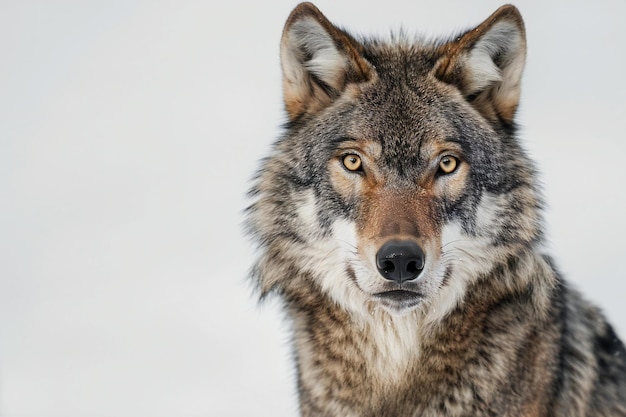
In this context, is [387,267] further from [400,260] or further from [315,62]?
[315,62]

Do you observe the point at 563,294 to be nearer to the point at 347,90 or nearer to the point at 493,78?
the point at 493,78

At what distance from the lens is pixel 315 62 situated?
4555 mm

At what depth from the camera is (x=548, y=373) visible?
4.02m

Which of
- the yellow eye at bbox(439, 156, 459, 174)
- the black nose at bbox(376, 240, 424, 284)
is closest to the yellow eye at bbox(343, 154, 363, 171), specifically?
the yellow eye at bbox(439, 156, 459, 174)

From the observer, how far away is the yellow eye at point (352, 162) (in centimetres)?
414

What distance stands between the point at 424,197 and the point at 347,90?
33.6 inches

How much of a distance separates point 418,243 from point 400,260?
123mm

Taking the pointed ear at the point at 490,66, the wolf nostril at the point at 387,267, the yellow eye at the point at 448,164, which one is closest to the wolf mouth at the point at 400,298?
the wolf nostril at the point at 387,267

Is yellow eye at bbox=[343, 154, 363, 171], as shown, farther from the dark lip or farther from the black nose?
the dark lip

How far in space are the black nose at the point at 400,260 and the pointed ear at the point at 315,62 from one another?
1135 millimetres

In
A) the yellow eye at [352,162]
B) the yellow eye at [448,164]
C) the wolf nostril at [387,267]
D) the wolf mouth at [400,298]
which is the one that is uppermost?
the yellow eye at [352,162]

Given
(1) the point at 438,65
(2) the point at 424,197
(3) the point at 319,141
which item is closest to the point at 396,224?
(2) the point at 424,197

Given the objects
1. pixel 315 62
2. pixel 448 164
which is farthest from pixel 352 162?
pixel 315 62

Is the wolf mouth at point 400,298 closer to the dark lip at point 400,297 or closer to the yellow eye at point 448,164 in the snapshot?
the dark lip at point 400,297
